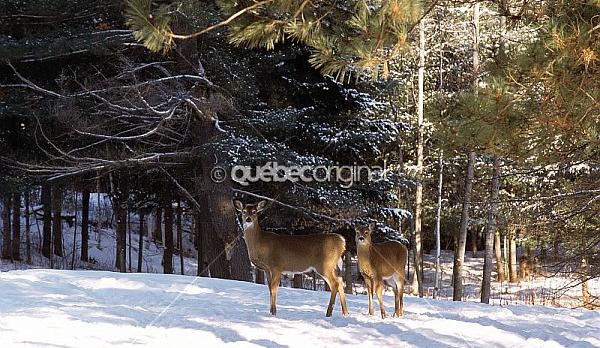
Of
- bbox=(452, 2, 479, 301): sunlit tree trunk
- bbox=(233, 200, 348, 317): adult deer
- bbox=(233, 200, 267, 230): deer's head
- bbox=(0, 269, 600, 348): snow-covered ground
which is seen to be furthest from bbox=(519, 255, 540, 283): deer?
bbox=(233, 200, 267, 230): deer's head

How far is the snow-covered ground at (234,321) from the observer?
280 inches

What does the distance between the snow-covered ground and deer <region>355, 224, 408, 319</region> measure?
1.03ft

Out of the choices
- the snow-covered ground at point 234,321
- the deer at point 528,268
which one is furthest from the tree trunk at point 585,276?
the deer at point 528,268

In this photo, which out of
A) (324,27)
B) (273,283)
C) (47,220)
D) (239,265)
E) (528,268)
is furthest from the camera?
(47,220)

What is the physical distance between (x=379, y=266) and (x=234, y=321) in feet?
7.64

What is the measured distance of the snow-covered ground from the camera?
7117 millimetres

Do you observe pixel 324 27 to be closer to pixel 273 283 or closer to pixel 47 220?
pixel 273 283

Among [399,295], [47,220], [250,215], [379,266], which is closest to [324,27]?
[250,215]

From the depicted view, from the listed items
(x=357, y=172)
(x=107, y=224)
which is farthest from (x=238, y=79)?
(x=107, y=224)

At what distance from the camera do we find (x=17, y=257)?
25812 millimetres

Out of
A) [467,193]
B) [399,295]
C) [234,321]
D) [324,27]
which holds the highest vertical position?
[324,27]

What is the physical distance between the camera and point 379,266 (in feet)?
31.3

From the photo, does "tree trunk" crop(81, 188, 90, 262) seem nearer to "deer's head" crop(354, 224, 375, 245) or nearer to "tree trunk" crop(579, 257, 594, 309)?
"tree trunk" crop(579, 257, 594, 309)

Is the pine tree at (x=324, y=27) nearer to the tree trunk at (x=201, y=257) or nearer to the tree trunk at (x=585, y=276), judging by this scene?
the tree trunk at (x=585, y=276)
